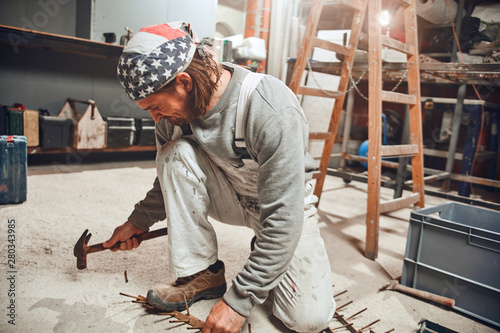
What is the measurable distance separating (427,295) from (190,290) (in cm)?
95

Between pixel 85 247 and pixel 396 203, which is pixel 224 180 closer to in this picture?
pixel 85 247

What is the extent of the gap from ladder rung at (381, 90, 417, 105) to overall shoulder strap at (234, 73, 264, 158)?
3.43ft

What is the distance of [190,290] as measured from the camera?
4.15 ft

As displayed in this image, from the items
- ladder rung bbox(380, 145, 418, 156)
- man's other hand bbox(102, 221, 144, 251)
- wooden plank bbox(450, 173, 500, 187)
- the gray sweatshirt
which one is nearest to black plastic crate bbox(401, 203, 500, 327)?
ladder rung bbox(380, 145, 418, 156)

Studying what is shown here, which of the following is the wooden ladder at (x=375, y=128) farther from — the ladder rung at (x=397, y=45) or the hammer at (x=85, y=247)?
the hammer at (x=85, y=247)

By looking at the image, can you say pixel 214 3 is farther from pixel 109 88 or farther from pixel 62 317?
pixel 62 317

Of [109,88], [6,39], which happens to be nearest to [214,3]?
[109,88]

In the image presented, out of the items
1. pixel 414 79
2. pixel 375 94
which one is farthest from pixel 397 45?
pixel 375 94

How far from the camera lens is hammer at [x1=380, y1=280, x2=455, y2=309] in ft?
4.50

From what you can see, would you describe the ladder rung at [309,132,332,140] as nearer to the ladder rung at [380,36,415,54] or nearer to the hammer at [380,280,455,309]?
the ladder rung at [380,36,415,54]

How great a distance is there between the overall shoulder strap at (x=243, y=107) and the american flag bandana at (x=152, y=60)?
187 mm

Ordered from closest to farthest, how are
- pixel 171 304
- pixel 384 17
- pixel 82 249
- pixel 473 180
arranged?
1. pixel 171 304
2. pixel 82 249
3. pixel 473 180
4. pixel 384 17

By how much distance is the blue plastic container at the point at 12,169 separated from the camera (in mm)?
2072

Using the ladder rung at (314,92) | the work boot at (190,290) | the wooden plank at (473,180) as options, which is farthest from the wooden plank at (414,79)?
the work boot at (190,290)
